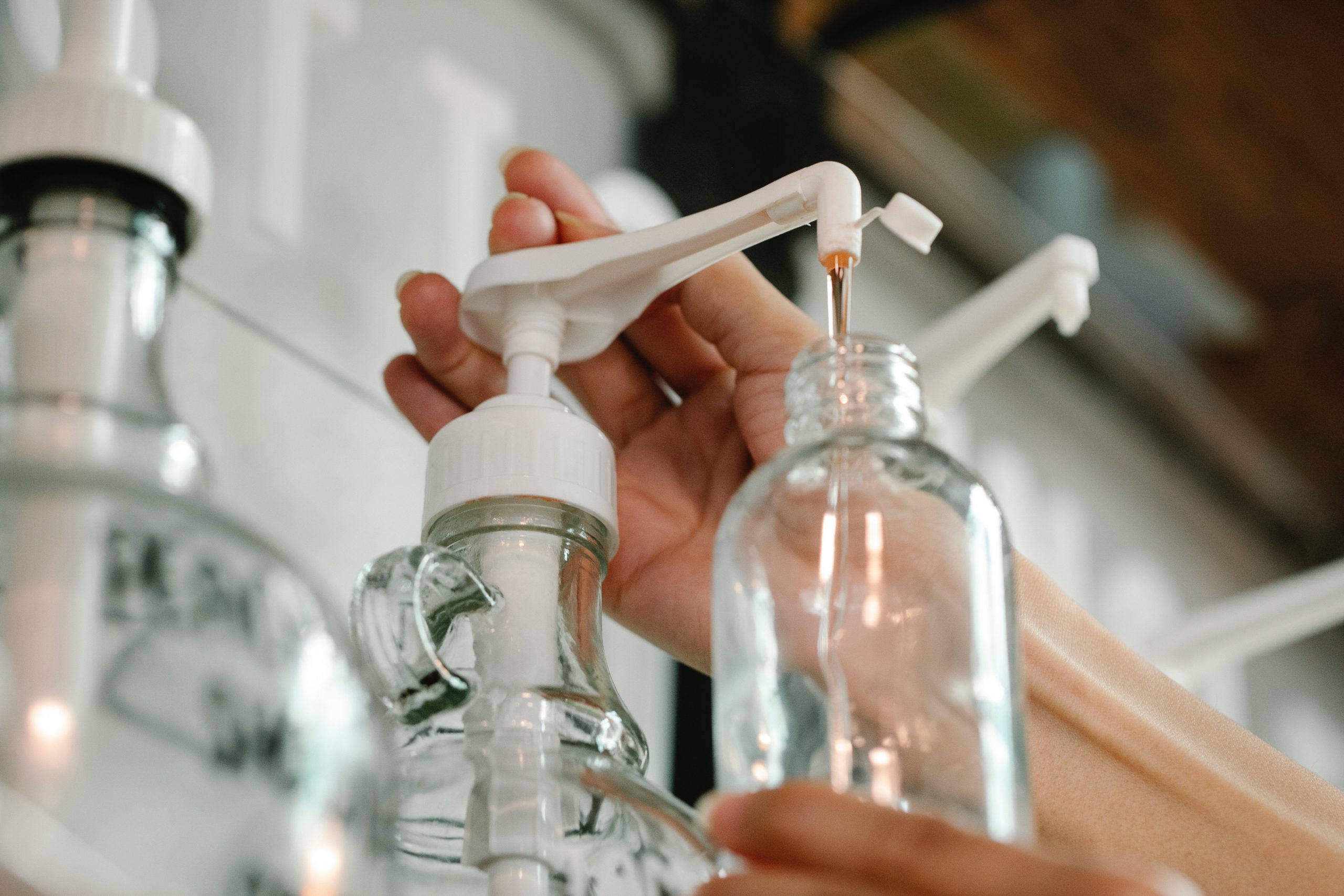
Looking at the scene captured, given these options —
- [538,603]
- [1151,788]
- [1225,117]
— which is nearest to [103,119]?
[538,603]

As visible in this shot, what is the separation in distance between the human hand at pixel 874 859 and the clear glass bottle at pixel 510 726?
0.08 m

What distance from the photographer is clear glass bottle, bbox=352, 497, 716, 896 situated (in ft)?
1.15

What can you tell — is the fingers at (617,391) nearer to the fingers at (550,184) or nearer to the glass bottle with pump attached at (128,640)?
the fingers at (550,184)

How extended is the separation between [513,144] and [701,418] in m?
0.31

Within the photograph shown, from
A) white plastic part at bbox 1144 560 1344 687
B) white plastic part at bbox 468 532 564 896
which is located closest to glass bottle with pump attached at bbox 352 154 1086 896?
white plastic part at bbox 468 532 564 896

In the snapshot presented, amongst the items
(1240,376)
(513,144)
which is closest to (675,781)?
(513,144)

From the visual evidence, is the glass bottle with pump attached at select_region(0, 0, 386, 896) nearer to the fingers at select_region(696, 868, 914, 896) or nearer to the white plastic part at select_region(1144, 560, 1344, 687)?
the fingers at select_region(696, 868, 914, 896)

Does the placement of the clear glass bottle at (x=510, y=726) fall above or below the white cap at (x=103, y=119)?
below

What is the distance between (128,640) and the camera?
10.2 inches

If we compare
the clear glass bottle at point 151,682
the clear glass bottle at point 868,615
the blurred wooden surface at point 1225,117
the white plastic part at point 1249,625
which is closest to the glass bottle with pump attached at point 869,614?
the clear glass bottle at point 868,615

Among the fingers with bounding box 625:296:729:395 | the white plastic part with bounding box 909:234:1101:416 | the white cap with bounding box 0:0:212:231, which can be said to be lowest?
the white cap with bounding box 0:0:212:231

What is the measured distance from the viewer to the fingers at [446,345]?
1.65 feet

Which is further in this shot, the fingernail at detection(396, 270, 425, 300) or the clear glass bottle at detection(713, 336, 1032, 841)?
the fingernail at detection(396, 270, 425, 300)

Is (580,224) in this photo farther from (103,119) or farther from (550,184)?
(103,119)
